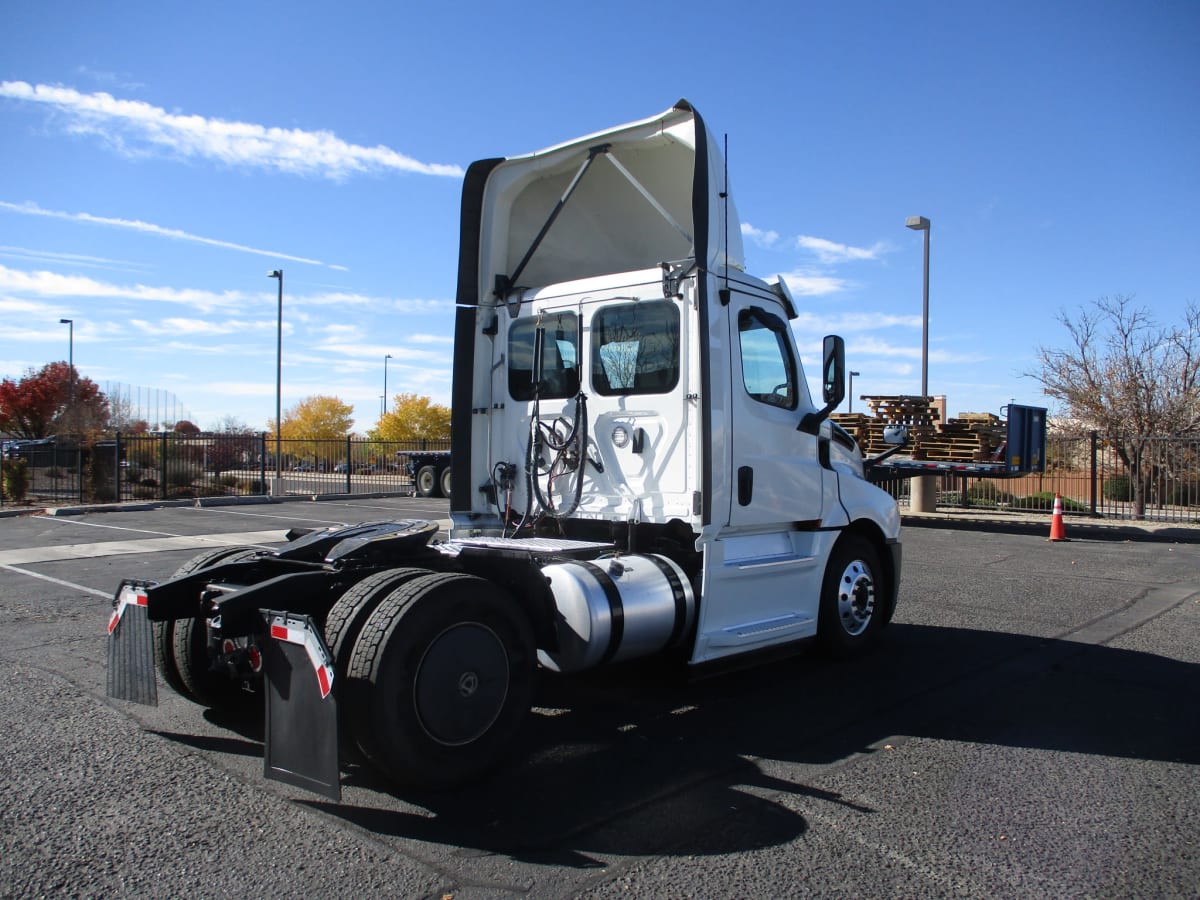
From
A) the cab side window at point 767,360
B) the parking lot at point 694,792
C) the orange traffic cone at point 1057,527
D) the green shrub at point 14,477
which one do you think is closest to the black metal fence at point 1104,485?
the orange traffic cone at point 1057,527

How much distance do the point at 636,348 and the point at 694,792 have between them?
2892 mm

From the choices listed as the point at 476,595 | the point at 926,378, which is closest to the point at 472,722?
the point at 476,595

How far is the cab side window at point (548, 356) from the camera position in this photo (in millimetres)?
6258

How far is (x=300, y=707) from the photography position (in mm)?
3719

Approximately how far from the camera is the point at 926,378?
781 inches

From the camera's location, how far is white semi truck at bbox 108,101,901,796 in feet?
12.9

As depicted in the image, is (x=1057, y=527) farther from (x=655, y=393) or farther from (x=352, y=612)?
(x=352, y=612)

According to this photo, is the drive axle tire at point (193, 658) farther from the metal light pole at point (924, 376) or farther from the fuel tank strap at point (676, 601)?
the metal light pole at point (924, 376)

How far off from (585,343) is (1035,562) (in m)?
9.17

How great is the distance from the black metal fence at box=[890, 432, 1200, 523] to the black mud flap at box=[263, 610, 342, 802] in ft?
58.5

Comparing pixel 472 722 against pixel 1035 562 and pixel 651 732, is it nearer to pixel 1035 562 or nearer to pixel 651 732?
pixel 651 732

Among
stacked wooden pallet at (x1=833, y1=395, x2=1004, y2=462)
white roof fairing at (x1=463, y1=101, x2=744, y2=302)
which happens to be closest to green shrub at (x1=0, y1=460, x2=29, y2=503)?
stacked wooden pallet at (x1=833, y1=395, x2=1004, y2=462)

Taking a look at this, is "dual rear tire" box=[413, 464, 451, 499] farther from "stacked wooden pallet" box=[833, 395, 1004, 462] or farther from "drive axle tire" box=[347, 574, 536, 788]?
"drive axle tire" box=[347, 574, 536, 788]

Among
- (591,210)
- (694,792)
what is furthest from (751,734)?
(591,210)
